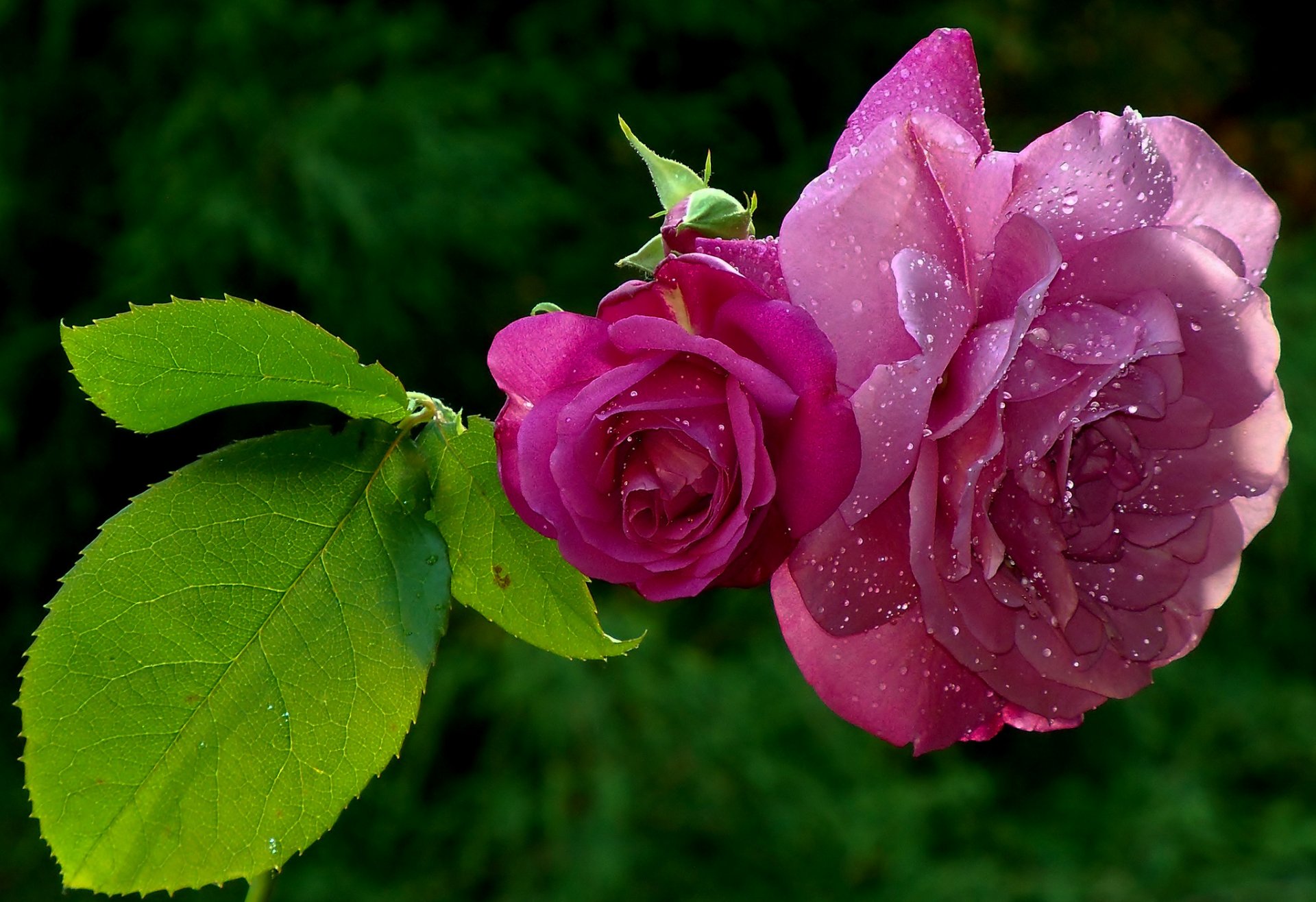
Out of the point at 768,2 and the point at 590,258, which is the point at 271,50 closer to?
the point at 590,258

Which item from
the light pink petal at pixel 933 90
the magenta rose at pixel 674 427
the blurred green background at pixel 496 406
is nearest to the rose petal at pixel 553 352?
the magenta rose at pixel 674 427

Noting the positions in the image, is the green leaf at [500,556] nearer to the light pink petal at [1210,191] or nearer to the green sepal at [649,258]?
the green sepal at [649,258]

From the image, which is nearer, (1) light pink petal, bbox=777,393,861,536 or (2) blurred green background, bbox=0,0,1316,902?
(1) light pink petal, bbox=777,393,861,536

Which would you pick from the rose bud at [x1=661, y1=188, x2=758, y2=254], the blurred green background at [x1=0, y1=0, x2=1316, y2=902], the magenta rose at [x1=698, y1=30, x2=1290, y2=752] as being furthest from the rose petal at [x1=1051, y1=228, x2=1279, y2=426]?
the blurred green background at [x1=0, y1=0, x2=1316, y2=902]

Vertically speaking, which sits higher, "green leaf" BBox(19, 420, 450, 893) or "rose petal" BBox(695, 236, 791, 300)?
"rose petal" BBox(695, 236, 791, 300)

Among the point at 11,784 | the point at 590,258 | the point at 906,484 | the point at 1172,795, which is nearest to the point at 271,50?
the point at 590,258

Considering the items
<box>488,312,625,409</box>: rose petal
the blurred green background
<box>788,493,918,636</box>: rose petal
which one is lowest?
the blurred green background

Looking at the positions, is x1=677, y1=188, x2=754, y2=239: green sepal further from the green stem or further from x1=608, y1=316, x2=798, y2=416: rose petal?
the green stem
